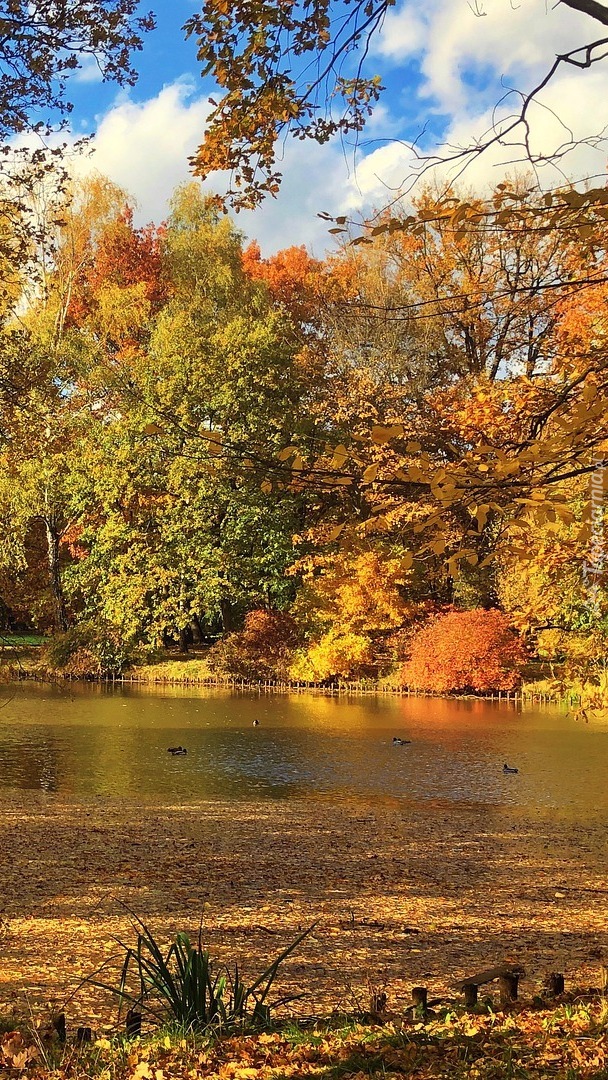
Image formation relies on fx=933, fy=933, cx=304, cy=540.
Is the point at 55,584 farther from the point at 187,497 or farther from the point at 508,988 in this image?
the point at 508,988

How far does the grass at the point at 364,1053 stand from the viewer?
8.82 feet

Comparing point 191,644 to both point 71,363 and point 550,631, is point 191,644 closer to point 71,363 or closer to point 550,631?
point 71,363

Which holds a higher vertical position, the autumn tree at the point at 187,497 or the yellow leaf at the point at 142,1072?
the autumn tree at the point at 187,497

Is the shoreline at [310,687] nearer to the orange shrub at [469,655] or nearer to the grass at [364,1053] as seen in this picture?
the orange shrub at [469,655]

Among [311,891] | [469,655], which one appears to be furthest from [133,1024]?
[469,655]

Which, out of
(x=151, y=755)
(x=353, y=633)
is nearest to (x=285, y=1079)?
(x=151, y=755)

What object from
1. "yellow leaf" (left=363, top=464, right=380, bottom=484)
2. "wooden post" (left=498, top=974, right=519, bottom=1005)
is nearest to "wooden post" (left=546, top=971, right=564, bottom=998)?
"wooden post" (left=498, top=974, right=519, bottom=1005)

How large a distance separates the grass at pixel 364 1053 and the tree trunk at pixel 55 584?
24853 mm

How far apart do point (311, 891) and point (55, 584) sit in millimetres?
21928

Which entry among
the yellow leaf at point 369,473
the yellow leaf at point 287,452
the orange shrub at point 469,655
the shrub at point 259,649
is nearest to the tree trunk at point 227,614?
the shrub at point 259,649

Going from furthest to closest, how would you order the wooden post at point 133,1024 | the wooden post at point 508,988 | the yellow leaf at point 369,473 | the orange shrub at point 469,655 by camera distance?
the orange shrub at point 469,655 → the wooden post at point 508,988 → the wooden post at point 133,1024 → the yellow leaf at point 369,473

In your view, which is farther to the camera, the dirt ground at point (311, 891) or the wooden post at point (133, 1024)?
the dirt ground at point (311, 891)

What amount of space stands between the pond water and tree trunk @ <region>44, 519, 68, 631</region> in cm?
687

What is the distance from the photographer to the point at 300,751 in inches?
553
